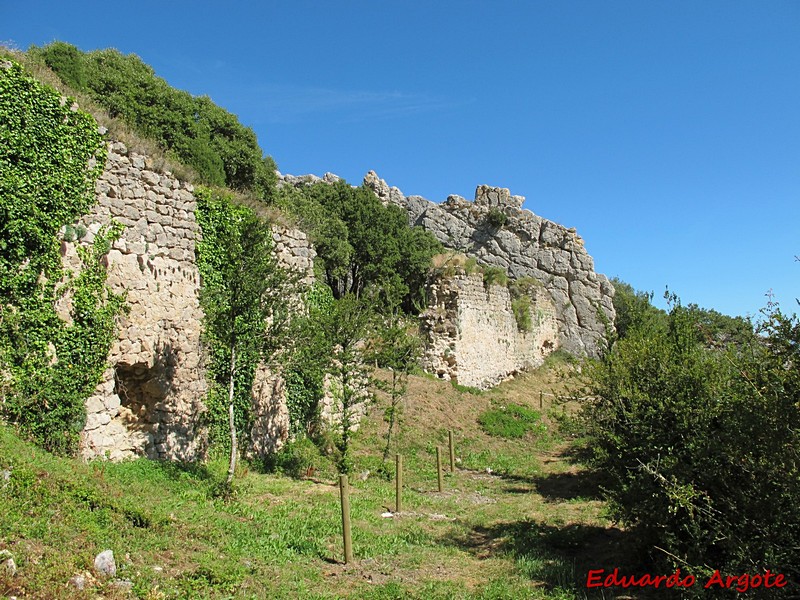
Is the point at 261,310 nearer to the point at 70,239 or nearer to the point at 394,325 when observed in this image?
the point at 70,239

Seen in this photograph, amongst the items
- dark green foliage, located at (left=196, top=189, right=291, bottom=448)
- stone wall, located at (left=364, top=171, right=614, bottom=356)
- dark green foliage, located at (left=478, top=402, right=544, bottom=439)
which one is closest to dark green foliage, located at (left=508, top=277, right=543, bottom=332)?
stone wall, located at (left=364, top=171, right=614, bottom=356)

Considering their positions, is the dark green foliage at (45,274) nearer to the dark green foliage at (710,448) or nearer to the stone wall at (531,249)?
the dark green foliage at (710,448)

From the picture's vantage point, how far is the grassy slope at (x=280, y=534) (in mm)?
5094

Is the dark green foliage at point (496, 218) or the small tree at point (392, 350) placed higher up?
the dark green foliage at point (496, 218)

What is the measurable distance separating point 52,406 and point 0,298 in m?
1.65

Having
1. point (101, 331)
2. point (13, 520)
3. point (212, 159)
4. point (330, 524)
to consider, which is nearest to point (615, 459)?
point (330, 524)

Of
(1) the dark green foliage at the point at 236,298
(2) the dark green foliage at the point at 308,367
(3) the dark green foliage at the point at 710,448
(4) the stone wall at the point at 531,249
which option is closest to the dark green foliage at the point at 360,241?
(4) the stone wall at the point at 531,249

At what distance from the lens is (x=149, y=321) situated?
31.0 feet

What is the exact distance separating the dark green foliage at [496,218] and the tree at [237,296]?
81.7 feet

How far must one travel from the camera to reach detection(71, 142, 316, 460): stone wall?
346 inches

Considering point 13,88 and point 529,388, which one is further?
point 529,388

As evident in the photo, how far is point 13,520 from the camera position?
4922 mm

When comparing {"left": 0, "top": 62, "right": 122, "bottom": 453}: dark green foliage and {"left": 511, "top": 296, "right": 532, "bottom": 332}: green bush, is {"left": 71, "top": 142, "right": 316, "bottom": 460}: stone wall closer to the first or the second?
{"left": 0, "top": 62, "right": 122, "bottom": 453}: dark green foliage

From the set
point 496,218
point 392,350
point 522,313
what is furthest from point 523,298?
point 392,350
